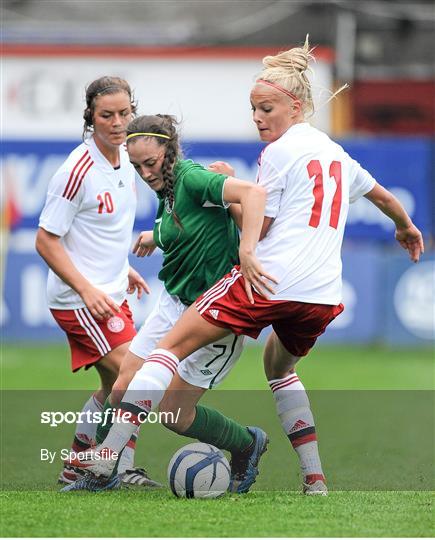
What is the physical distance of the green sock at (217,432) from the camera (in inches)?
255

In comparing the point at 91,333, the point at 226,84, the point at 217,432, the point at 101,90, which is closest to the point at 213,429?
the point at 217,432

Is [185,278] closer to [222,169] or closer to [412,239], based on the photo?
[222,169]

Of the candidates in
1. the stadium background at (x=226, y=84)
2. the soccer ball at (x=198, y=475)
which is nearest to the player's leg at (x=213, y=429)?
the soccer ball at (x=198, y=475)

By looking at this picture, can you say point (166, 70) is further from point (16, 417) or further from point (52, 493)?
point (52, 493)

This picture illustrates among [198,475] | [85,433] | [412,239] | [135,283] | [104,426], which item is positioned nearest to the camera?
[198,475]

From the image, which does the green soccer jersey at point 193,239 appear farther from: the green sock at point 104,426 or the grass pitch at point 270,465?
the grass pitch at point 270,465

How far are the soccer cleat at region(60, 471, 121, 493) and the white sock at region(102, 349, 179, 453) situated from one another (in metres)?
0.26

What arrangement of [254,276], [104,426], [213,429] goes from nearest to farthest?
[254,276]
[213,429]
[104,426]

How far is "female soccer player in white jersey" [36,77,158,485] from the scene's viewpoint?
272 inches

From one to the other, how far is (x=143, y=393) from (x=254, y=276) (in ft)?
2.52

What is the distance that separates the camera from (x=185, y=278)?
6.48 metres

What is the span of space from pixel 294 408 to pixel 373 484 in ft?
2.55

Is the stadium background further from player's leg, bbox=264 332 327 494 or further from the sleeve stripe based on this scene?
player's leg, bbox=264 332 327 494

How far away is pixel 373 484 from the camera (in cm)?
702
